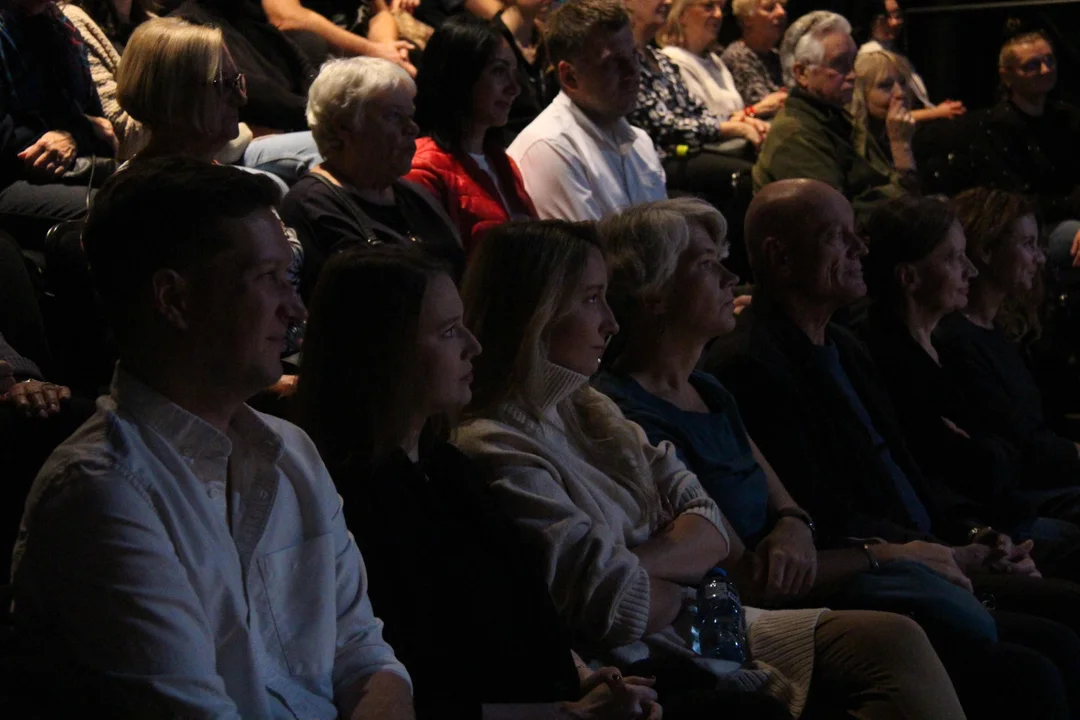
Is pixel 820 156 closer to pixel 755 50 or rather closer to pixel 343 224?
pixel 755 50

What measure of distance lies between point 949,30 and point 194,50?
5861mm

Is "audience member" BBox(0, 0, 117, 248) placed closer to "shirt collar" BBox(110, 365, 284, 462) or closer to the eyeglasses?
the eyeglasses

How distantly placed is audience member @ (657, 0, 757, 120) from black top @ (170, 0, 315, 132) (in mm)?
1893

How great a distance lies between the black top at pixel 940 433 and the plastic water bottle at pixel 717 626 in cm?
130

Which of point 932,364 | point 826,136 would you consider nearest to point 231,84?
point 932,364

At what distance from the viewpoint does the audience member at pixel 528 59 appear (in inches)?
207

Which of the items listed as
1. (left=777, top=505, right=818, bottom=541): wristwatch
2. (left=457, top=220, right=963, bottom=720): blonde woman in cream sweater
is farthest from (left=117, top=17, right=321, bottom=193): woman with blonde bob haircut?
(left=777, top=505, right=818, bottom=541): wristwatch

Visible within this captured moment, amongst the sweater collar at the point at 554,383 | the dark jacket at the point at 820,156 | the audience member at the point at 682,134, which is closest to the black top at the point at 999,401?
the dark jacket at the point at 820,156

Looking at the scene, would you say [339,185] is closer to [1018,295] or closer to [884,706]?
[884,706]

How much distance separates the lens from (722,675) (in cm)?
247

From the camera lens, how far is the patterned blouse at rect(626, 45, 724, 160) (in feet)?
18.0

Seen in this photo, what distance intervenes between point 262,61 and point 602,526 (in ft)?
9.14

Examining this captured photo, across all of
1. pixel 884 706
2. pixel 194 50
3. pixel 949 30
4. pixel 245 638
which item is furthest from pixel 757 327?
pixel 949 30

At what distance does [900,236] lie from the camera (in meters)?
4.01
